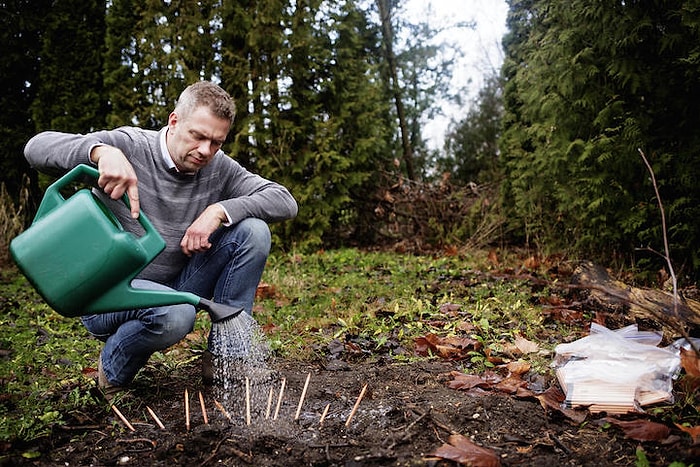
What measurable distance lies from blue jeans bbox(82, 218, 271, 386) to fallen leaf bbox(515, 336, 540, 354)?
1285mm

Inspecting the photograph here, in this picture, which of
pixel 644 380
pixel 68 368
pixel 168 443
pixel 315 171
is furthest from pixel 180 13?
pixel 644 380

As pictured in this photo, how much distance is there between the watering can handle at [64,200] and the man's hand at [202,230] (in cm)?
36

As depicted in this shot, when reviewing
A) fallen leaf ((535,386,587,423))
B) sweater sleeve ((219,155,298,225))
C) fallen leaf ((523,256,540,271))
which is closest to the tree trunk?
fallen leaf ((523,256,540,271))

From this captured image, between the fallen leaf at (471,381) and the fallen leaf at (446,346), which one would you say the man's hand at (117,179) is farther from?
the fallen leaf at (446,346)

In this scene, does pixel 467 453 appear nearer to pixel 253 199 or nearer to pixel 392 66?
pixel 253 199

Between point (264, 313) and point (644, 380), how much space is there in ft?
7.95

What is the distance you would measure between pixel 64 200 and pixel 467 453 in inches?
58.8

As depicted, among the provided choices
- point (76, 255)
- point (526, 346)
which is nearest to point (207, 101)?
point (76, 255)

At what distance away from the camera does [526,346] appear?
2.59m

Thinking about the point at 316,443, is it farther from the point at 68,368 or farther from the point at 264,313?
the point at 264,313

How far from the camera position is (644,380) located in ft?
6.28

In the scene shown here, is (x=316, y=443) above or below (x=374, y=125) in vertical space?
below

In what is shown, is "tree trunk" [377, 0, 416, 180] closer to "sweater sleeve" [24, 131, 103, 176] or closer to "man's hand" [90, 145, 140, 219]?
"sweater sleeve" [24, 131, 103, 176]

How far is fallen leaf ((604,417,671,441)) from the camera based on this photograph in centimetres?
163
